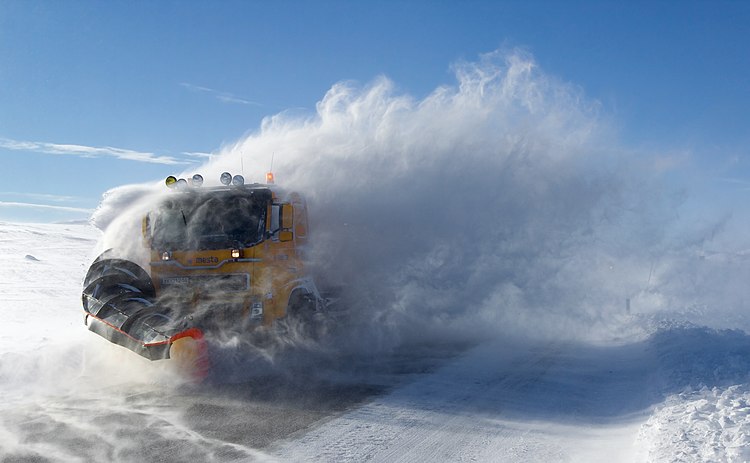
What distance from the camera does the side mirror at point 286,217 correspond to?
8897mm

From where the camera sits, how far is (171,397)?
22.3 feet

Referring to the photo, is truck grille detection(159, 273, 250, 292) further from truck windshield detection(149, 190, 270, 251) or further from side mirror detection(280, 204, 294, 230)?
side mirror detection(280, 204, 294, 230)

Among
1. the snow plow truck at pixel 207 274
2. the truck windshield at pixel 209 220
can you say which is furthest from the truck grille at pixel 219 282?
the truck windshield at pixel 209 220

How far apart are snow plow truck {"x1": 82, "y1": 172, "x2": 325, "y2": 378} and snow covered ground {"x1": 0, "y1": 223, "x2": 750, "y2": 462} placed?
724 millimetres

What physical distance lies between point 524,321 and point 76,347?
8.97 metres

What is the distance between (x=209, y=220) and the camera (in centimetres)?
887

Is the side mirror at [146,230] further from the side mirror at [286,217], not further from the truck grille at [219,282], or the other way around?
the side mirror at [286,217]

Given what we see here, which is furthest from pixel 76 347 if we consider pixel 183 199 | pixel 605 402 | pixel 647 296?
pixel 647 296

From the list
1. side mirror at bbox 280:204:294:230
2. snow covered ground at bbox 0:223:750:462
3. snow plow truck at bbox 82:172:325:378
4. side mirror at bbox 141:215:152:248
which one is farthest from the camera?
side mirror at bbox 141:215:152:248

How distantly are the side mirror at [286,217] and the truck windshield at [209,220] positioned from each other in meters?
0.26

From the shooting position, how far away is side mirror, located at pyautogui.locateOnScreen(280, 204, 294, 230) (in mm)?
8897

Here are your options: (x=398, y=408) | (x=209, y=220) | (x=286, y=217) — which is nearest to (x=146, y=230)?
(x=209, y=220)

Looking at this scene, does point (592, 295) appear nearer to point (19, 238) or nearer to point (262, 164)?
point (262, 164)

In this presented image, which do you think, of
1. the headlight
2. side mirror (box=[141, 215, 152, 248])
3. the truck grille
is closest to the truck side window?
the truck grille
